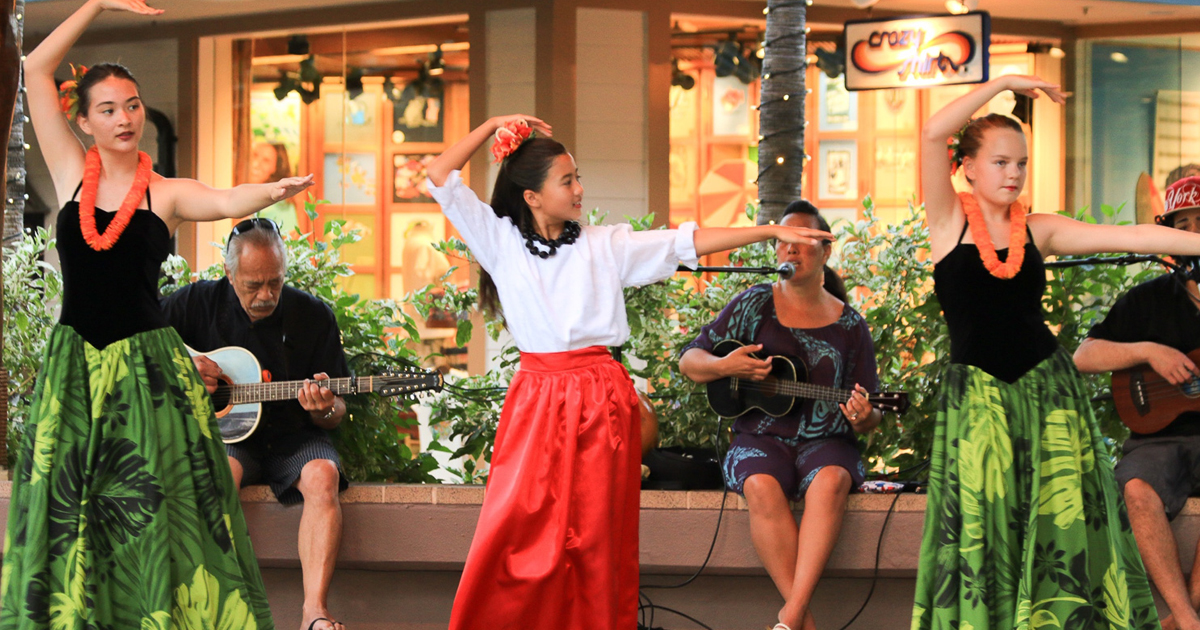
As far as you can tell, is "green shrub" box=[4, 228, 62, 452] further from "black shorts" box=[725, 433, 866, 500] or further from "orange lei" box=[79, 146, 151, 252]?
"black shorts" box=[725, 433, 866, 500]

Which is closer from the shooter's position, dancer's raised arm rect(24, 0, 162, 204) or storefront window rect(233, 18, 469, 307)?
dancer's raised arm rect(24, 0, 162, 204)

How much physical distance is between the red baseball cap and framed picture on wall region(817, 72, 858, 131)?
4634 mm

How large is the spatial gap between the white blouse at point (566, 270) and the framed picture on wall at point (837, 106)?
564 cm

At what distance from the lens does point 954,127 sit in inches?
126

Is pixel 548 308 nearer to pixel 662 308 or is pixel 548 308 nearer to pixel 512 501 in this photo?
pixel 512 501

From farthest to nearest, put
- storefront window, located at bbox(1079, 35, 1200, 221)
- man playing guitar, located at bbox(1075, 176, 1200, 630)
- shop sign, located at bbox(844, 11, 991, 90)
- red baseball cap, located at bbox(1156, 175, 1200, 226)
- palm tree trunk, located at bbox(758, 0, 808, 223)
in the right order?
storefront window, located at bbox(1079, 35, 1200, 221)
shop sign, located at bbox(844, 11, 991, 90)
palm tree trunk, located at bbox(758, 0, 808, 223)
red baseball cap, located at bbox(1156, 175, 1200, 226)
man playing guitar, located at bbox(1075, 176, 1200, 630)

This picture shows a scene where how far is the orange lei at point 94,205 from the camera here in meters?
3.23

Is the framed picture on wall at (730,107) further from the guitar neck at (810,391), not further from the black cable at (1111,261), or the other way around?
the guitar neck at (810,391)

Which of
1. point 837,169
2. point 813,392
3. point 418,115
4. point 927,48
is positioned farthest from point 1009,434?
point 418,115

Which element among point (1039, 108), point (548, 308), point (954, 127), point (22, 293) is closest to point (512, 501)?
point (548, 308)

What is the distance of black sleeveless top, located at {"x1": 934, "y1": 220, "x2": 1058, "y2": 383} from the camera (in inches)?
129

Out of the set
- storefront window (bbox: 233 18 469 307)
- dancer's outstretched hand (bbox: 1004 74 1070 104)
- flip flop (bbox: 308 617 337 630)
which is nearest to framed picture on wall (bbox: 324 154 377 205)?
storefront window (bbox: 233 18 469 307)

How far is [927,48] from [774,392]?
263 centimetres

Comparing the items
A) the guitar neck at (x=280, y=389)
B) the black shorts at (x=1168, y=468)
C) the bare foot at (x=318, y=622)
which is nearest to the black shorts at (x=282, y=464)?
the guitar neck at (x=280, y=389)
